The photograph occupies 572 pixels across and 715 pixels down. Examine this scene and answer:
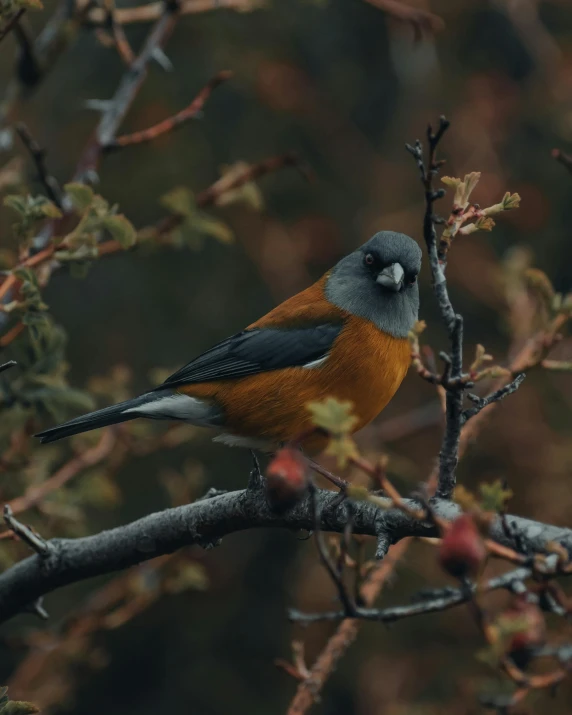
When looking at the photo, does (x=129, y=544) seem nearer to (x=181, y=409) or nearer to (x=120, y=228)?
(x=120, y=228)

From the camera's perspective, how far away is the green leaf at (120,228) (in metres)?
2.96

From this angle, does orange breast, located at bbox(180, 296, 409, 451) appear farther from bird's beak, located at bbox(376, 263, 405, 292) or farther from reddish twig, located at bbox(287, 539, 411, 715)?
reddish twig, located at bbox(287, 539, 411, 715)

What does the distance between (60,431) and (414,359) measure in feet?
6.60

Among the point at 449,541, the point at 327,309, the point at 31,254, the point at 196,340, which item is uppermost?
the point at 31,254

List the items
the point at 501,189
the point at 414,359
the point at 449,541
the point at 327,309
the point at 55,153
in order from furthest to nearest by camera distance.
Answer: the point at 55,153, the point at 501,189, the point at 327,309, the point at 414,359, the point at 449,541

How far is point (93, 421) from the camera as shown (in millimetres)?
3865

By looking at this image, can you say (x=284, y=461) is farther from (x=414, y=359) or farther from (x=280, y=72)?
(x=280, y=72)

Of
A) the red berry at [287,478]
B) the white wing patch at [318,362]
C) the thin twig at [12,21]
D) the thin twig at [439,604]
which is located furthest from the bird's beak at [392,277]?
the red berry at [287,478]

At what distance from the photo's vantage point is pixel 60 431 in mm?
3723

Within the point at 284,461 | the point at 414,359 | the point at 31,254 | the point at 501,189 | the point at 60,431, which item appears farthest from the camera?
the point at 501,189

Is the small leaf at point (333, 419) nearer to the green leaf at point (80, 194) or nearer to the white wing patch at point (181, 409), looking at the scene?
the green leaf at point (80, 194)

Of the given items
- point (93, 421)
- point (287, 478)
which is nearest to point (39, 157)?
point (93, 421)

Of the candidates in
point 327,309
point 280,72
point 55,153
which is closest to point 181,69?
point 280,72

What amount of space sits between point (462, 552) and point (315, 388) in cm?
241
